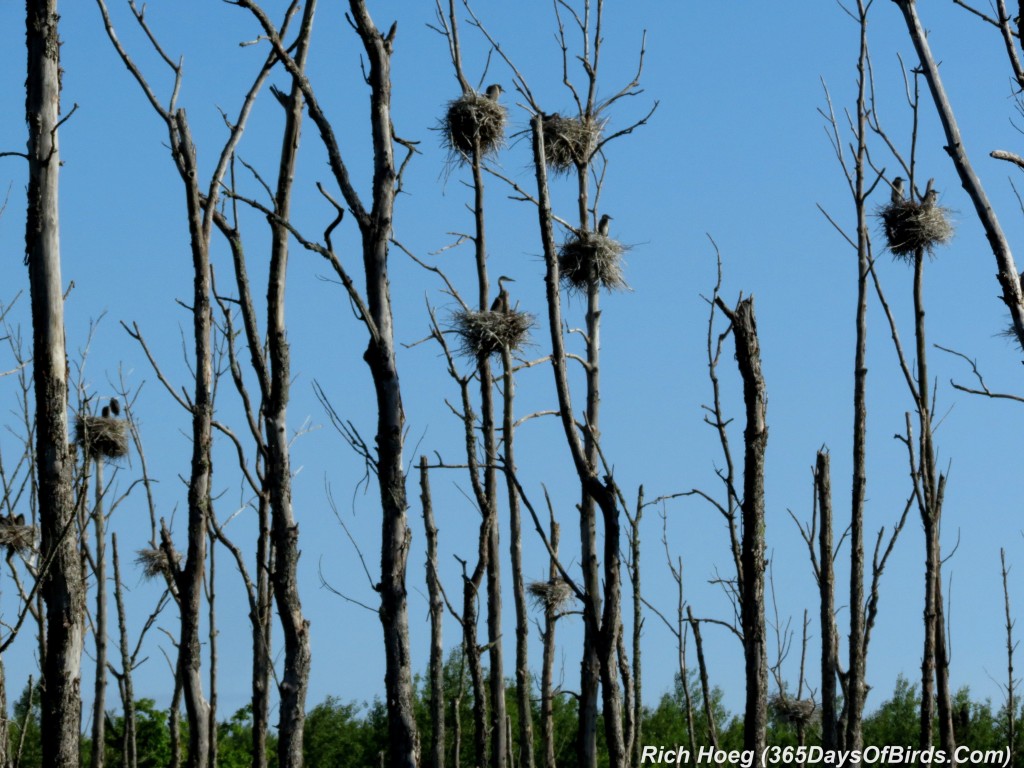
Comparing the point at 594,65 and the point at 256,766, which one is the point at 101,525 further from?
the point at 594,65

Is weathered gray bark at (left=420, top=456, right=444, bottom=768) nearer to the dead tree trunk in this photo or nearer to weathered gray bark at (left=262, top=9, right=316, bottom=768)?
weathered gray bark at (left=262, top=9, right=316, bottom=768)

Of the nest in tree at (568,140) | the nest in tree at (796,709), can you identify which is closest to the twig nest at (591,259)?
the nest in tree at (568,140)

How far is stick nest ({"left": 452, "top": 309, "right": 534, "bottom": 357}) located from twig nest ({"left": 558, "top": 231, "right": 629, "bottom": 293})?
1.14 metres

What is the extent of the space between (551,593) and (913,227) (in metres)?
5.62

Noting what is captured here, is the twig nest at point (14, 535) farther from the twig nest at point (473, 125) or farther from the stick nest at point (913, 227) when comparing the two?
the stick nest at point (913, 227)

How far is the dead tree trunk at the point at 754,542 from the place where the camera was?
24.0ft

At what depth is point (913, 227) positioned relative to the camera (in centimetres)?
1177

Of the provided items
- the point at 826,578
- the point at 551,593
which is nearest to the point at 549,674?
the point at 551,593

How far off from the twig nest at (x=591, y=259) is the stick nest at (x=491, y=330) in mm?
1139

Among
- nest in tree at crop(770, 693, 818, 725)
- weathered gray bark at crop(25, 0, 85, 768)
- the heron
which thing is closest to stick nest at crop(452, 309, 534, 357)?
the heron

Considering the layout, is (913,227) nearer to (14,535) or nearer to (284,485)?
(284,485)

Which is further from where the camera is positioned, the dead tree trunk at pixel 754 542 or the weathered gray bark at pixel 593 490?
the dead tree trunk at pixel 754 542

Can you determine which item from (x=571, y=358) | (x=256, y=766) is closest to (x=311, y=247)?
(x=571, y=358)

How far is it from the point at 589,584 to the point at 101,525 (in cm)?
645
